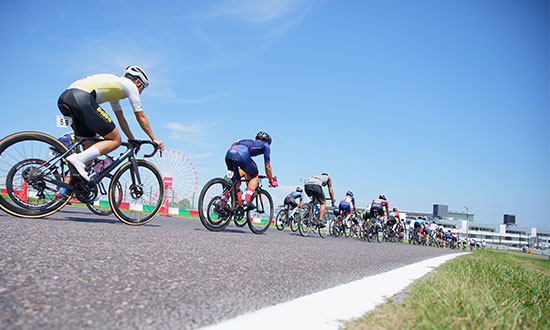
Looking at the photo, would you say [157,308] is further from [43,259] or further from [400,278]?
[400,278]

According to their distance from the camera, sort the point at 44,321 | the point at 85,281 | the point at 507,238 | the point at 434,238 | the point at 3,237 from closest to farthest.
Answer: the point at 44,321 → the point at 85,281 → the point at 3,237 → the point at 434,238 → the point at 507,238

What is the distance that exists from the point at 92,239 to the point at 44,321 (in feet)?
6.43

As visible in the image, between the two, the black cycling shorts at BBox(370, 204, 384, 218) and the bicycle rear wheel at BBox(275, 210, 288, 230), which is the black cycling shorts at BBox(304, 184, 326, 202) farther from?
the black cycling shorts at BBox(370, 204, 384, 218)

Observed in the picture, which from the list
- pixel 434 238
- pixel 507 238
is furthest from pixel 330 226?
pixel 507 238

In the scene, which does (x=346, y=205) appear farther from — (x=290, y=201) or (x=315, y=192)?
(x=315, y=192)

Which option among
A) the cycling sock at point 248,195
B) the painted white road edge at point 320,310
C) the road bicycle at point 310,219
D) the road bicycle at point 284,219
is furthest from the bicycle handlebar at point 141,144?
the road bicycle at point 284,219

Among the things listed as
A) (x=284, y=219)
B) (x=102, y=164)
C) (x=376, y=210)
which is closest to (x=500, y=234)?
(x=376, y=210)

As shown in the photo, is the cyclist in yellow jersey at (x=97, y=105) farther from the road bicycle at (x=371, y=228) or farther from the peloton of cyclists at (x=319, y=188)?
the road bicycle at (x=371, y=228)

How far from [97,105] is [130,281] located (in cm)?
320

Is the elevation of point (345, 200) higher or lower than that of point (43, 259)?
higher

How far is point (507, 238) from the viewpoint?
13000 centimetres

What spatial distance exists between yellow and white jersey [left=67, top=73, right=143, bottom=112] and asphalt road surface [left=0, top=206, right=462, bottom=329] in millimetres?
1863

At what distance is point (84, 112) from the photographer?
4312 millimetres

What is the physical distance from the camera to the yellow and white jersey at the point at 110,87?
4433mm
